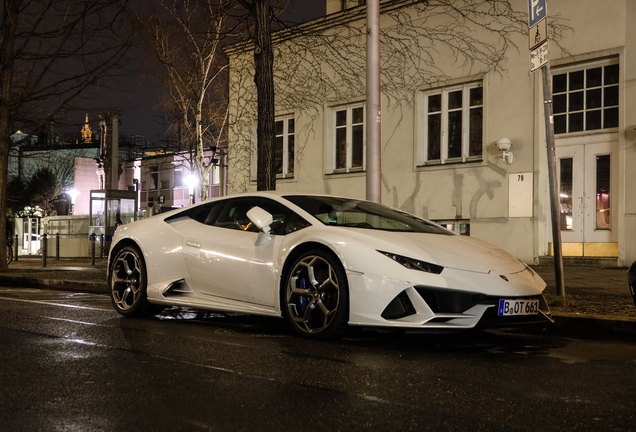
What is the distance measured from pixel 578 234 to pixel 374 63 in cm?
653

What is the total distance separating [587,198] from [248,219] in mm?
9442

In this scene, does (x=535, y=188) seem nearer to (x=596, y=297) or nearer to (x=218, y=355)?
(x=596, y=297)

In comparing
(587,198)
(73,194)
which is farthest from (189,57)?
(73,194)

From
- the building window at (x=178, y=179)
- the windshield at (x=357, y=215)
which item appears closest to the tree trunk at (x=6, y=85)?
the windshield at (x=357, y=215)

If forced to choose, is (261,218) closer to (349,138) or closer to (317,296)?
(317,296)

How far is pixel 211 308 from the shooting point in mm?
6141

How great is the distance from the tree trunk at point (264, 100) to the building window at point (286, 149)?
26.8 feet

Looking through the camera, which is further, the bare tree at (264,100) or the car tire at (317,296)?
the bare tree at (264,100)

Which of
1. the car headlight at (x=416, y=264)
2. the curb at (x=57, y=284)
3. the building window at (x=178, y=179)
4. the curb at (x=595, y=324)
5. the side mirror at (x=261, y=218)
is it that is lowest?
the curb at (x=57, y=284)

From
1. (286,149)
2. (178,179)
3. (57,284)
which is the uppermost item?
(178,179)

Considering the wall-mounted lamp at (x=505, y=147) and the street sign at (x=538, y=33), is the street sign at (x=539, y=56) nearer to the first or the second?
the street sign at (x=538, y=33)

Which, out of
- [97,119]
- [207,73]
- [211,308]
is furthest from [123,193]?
[211,308]

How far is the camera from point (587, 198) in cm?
1346

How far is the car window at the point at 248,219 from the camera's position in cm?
588
